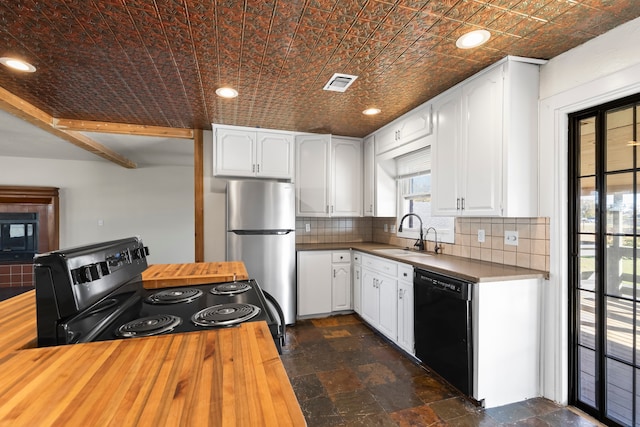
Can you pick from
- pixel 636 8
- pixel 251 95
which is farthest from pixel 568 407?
pixel 251 95

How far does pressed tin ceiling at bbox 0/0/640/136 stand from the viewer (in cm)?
154

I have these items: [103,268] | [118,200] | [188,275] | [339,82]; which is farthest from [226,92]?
[118,200]

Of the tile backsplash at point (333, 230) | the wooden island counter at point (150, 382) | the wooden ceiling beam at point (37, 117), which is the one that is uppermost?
the wooden ceiling beam at point (37, 117)

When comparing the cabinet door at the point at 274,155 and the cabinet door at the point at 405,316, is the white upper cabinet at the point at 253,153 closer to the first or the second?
the cabinet door at the point at 274,155

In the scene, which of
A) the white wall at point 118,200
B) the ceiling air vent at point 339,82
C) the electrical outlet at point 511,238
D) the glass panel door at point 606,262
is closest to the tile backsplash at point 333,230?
the ceiling air vent at point 339,82

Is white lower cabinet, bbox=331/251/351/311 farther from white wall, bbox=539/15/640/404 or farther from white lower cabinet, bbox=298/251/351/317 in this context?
white wall, bbox=539/15/640/404

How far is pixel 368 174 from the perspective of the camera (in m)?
3.92

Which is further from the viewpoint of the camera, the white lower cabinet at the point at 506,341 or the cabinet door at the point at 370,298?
the cabinet door at the point at 370,298

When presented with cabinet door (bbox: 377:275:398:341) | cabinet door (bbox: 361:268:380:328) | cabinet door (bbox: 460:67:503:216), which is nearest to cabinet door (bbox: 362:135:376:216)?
cabinet door (bbox: 361:268:380:328)

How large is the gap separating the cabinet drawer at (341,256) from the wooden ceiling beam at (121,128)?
222cm

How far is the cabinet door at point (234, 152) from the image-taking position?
11.2 feet

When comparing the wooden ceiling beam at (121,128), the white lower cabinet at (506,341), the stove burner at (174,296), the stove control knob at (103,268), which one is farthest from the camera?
the wooden ceiling beam at (121,128)

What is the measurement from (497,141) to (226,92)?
211 centimetres

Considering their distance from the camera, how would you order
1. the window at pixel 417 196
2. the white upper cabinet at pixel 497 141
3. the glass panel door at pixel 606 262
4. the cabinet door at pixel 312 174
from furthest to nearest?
1. the cabinet door at pixel 312 174
2. the window at pixel 417 196
3. the white upper cabinet at pixel 497 141
4. the glass panel door at pixel 606 262
